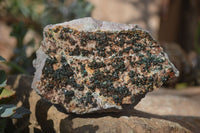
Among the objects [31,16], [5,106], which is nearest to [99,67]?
[5,106]

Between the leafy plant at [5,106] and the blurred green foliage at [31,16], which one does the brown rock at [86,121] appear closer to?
the leafy plant at [5,106]

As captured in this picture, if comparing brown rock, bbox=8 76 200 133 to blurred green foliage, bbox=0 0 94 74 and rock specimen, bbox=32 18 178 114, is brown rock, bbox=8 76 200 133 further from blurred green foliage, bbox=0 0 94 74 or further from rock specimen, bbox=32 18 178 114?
blurred green foliage, bbox=0 0 94 74

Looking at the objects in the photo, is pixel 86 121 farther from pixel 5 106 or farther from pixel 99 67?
pixel 5 106

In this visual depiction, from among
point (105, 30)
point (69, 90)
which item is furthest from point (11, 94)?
point (105, 30)

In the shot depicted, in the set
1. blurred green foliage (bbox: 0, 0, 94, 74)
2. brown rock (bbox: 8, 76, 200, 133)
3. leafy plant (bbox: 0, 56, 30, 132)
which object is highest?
blurred green foliage (bbox: 0, 0, 94, 74)

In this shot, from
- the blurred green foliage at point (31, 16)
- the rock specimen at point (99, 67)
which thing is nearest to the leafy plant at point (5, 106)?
the rock specimen at point (99, 67)

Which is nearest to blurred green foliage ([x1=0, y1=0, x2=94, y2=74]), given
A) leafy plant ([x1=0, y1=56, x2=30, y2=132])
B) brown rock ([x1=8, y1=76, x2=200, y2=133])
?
brown rock ([x1=8, y1=76, x2=200, y2=133])

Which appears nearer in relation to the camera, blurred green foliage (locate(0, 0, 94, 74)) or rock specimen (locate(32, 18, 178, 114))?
rock specimen (locate(32, 18, 178, 114))
